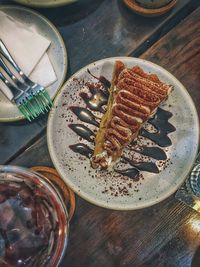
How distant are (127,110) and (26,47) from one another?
0.54 metres

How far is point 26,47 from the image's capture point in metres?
1.80

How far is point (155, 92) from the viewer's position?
1.68 metres

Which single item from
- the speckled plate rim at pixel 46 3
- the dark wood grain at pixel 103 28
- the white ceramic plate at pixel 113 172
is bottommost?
the white ceramic plate at pixel 113 172

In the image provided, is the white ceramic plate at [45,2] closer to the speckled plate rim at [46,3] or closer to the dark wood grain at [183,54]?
the speckled plate rim at [46,3]

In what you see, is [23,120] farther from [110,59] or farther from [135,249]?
[135,249]

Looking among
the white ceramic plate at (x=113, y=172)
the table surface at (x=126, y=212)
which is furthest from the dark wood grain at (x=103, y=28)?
the white ceramic plate at (x=113, y=172)

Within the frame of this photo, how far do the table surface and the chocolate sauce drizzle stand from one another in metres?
0.15

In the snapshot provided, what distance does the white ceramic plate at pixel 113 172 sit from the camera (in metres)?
1.66

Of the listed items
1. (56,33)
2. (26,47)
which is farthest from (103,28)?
(26,47)

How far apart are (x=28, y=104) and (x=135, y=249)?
0.77m

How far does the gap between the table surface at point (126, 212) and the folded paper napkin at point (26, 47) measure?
0.13 m

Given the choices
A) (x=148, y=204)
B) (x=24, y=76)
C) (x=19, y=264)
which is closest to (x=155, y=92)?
(x=148, y=204)

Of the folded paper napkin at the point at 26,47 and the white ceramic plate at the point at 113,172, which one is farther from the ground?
the folded paper napkin at the point at 26,47

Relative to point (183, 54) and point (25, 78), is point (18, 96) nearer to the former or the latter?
point (25, 78)
